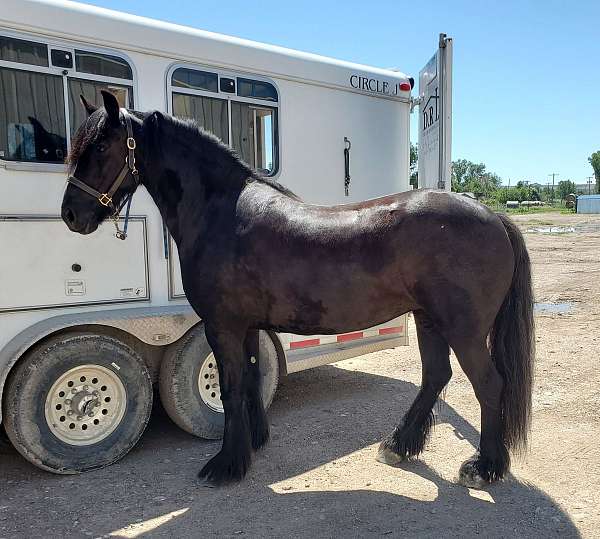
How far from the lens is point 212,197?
11.1 ft

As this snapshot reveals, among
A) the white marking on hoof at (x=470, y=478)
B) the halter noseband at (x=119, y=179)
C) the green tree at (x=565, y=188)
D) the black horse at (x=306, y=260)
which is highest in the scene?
the green tree at (x=565, y=188)

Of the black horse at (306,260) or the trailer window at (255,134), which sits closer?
the black horse at (306,260)

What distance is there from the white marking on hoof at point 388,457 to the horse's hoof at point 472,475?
0.46m

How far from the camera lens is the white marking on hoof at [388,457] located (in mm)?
3625

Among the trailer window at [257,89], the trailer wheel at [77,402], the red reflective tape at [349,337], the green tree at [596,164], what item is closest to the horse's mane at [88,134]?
the trailer wheel at [77,402]

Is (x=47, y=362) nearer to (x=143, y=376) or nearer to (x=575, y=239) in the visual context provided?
(x=143, y=376)

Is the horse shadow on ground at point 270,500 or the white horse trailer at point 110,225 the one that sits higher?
the white horse trailer at point 110,225

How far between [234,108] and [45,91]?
4.39 ft

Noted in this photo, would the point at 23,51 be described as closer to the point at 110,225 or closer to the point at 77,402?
the point at 110,225

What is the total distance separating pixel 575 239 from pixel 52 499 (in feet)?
79.3

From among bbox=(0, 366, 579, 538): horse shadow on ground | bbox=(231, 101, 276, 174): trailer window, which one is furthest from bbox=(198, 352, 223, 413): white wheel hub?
bbox=(231, 101, 276, 174): trailer window

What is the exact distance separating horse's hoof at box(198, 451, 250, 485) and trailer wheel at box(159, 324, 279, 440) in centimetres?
64

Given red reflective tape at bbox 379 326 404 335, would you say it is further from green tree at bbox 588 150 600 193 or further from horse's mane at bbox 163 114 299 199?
green tree at bbox 588 150 600 193

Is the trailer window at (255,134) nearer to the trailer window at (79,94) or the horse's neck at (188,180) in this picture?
the horse's neck at (188,180)
